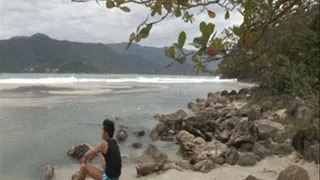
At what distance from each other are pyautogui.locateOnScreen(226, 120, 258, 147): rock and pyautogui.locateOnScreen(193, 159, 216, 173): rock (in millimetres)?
2669

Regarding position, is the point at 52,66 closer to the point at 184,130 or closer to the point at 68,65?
the point at 68,65

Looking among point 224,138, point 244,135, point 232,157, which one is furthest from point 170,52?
point 224,138

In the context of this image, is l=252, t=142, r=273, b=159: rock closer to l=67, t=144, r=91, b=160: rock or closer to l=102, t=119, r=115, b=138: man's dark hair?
l=102, t=119, r=115, b=138: man's dark hair

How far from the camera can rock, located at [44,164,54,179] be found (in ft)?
34.2

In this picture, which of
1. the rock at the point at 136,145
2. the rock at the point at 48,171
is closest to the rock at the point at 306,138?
the rock at the point at 136,145

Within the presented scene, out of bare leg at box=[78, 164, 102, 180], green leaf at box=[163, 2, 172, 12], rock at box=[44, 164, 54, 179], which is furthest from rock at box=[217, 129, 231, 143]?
green leaf at box=[163, 2, 172, 12]

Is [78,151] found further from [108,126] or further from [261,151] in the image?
[108,126]

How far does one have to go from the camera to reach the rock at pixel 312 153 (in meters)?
8.44

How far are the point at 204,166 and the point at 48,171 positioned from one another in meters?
4.42

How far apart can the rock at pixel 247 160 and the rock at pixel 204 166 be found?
28.8 inches

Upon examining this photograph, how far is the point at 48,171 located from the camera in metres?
10.6

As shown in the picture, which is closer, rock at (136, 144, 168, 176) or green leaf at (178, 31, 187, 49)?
green leaf at (178, 31, 187, 49)

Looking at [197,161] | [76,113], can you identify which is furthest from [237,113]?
[76,113]

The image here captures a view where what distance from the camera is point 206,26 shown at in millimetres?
1934
